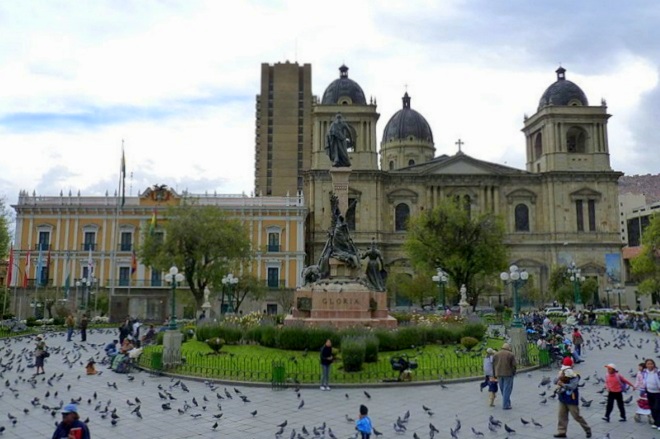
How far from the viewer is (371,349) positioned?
16.8 meters

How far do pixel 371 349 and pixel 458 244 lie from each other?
2714cm

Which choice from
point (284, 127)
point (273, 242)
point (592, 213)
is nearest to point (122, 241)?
point (273, 242)

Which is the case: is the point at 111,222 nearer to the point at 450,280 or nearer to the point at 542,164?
the point at 450,280

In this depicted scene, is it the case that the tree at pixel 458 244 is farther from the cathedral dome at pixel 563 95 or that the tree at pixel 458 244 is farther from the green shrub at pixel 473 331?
the cathedral dome at pixel 563 95

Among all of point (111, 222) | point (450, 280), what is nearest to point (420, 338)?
point (450, 280)

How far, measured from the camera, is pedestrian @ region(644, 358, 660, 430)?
10.3 meters

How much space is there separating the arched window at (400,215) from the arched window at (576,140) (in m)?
18.8

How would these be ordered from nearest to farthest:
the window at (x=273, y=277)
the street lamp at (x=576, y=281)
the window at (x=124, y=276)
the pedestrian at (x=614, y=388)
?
1. the pedestrian at (x=614, y=388)
2. the street lamp at (x=576, y=281)
3. the window at (x=124, y=276)
4. the window at (x=273, y=277)

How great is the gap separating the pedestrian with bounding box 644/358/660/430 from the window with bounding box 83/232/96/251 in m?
47.9

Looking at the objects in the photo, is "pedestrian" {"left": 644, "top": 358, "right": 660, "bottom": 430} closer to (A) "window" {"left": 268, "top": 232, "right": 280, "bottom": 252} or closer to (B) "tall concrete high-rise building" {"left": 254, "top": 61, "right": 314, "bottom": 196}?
(A) "window" {"left": 268, "top": 232, "right": 280, "bottom": 252}

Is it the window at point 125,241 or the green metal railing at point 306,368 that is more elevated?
the window at point 125,241

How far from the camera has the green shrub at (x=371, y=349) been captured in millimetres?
16656

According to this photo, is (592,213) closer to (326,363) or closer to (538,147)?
(538,147)

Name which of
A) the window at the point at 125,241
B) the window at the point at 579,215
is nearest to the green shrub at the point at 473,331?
the window at the point at 125,241
